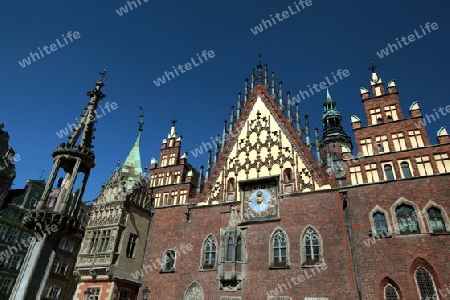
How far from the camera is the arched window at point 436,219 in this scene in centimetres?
1709

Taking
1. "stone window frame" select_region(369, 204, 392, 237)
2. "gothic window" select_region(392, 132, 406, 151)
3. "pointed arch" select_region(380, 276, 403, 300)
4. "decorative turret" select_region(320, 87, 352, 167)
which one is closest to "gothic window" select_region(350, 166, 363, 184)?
"stone window frame" select_region(369, 204, 392, 237)

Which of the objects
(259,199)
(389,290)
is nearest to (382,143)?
(389,290)

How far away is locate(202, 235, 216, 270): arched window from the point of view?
2175 centimetres

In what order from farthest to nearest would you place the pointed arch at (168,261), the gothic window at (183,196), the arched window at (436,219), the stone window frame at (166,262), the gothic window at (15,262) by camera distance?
the gothic window at (15,262)
the gothic window at (183,196)
the pointed arch at (168,261)
the stone window frame at (166,262)
the arched window at (436,219)

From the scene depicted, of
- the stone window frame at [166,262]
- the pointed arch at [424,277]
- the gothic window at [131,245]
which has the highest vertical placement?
the gothic window at [131,245]

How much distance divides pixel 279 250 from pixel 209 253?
500cm

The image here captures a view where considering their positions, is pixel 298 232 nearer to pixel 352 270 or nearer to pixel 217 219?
pixel 352 270

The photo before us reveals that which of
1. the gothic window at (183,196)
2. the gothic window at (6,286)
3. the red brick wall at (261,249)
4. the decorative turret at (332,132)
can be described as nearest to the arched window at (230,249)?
the red brick wall at (261,249)

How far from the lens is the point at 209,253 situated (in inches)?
875

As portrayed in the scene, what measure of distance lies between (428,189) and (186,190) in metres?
16.5

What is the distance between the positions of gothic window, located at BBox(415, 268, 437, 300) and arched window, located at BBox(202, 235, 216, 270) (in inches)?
468

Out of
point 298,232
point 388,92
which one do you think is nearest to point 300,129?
point 388,92

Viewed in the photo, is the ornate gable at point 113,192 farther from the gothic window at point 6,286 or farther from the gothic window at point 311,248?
the gothic window at point 6,286

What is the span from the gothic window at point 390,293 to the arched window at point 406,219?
303cm
